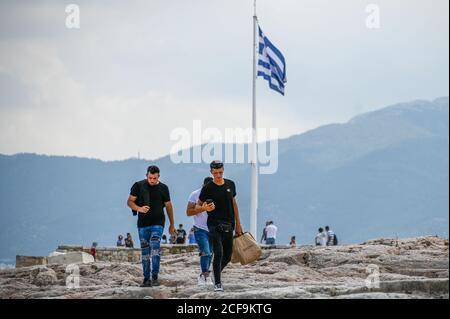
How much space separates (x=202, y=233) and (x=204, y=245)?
212mm

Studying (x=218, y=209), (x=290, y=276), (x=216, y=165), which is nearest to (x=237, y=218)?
(x=218, y=209)

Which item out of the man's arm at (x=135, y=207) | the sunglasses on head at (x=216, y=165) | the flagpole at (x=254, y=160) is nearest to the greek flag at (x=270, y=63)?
the flagpole at (x=254, y=160)

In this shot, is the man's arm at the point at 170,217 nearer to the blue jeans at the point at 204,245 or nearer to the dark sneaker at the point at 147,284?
the blue jeans at the point at 204,245

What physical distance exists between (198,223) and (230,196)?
1.00 metres

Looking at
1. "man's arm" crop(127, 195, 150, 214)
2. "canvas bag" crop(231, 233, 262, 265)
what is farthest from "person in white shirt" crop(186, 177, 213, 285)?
"man's arm" crop(127, 195, 150, 214)

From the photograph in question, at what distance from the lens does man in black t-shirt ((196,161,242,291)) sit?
1380cm

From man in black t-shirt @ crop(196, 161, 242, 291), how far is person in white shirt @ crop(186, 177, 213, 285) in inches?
11.9

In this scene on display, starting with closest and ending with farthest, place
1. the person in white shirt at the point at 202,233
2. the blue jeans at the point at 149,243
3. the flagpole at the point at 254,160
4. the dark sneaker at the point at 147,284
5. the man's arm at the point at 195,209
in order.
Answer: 1. the man's arm at the point at 195,209
2. the person in white shirt at the point at 202,233
3. the blue jeans at the point at 149,243
4. the dark sneaker at the point at 147,284
5. the flagpole at the point at 254,160

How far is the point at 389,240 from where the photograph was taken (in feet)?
80.7

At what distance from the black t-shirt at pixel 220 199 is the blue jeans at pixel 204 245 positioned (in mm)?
862

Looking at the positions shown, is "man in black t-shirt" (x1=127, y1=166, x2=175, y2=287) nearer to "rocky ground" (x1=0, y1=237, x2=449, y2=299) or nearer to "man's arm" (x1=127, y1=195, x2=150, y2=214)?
"man's arm" (x1=127, y1=195, x2=150, y2=214)

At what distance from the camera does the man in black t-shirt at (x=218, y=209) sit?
45.3 feet

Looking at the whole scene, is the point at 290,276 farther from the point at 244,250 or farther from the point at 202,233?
the point at 202,233
